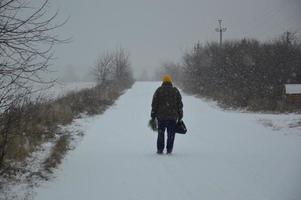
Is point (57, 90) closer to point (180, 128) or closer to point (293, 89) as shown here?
point (293, 89)

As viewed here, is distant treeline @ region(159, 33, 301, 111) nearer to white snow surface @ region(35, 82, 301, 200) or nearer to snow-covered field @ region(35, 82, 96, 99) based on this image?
snow-covered field @ region(35, 82, 96, 99)

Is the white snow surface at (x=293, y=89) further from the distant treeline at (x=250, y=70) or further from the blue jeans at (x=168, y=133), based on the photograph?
the blue jeans at (x=168, y=133)

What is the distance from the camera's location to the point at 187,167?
9.27 meters

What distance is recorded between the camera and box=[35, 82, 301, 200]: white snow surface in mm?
7355

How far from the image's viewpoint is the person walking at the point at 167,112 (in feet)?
36.3

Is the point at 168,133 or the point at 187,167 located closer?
the point at 187,167

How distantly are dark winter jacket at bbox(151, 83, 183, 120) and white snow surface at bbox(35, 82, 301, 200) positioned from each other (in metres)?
0.96

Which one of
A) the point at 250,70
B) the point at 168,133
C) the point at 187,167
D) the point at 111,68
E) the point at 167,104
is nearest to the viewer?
the point at 187,167

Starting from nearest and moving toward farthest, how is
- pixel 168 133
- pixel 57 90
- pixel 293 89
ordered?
pixel 168 133 → pixel 293 89 → pixel 57 90

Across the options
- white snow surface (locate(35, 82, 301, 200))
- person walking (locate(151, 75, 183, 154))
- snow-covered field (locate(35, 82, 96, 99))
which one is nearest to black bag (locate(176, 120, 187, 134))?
person walking (locate(151, 75, 183, 154))

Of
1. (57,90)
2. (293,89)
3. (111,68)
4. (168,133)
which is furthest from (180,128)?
(111,68)

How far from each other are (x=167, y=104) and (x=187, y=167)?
2.33m

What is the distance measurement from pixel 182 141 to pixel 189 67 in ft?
119

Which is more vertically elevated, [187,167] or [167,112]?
[167,112]
